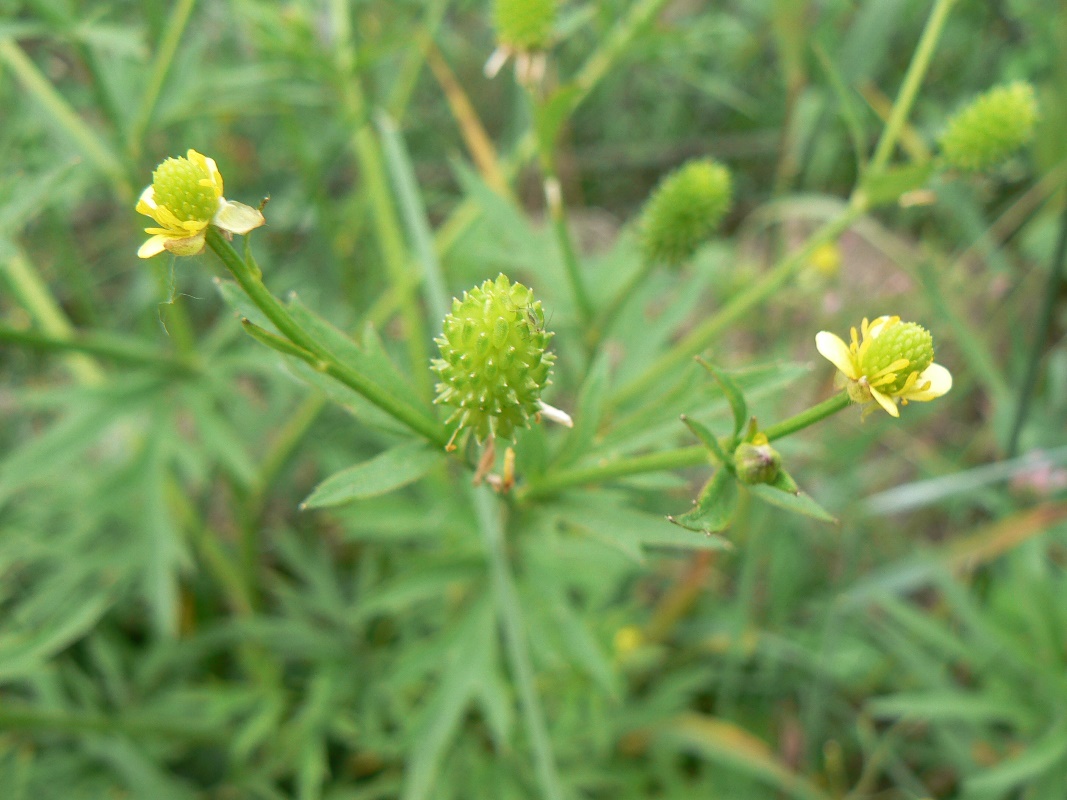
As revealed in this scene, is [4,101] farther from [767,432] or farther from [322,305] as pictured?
[767,432]

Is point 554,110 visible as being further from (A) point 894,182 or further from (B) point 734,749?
(B) point 734,749

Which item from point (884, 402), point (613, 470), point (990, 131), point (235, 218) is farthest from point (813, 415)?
A: point (990, 131)

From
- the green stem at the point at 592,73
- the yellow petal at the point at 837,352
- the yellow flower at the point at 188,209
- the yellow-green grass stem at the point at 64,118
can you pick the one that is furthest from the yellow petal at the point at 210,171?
the yellow-green grass stem at the point at 64,118

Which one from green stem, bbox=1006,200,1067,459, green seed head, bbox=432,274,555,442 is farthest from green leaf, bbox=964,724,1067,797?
green seed head, bbox=432,274,555,442

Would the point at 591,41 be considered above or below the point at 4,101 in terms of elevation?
above

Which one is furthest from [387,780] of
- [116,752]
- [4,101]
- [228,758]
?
[4,101]

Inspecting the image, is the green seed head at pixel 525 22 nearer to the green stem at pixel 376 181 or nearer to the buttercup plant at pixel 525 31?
the buttercup plant at pixel 525 31
